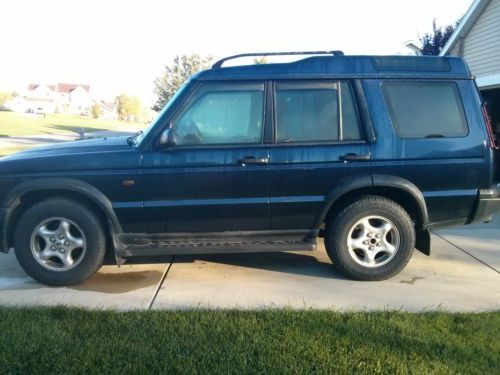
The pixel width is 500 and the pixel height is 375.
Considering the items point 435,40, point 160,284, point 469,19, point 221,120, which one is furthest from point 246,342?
point 435,40

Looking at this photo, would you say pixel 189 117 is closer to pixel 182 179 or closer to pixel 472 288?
pixel 182 179

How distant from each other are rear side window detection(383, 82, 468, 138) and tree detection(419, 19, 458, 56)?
45.8ft

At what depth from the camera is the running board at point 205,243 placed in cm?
Answer: 441

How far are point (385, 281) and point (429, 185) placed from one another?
39.8 inches

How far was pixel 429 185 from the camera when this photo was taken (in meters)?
4.45

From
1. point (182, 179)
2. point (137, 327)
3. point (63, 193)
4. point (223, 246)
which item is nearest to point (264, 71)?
point (182, 179)

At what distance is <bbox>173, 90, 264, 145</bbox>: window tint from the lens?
4.38 metres

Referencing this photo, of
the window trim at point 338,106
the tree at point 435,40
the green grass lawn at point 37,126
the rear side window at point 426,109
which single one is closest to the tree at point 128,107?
the green grass lawn at point 37,126

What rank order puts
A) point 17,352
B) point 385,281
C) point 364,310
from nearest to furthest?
1. point 17,352
2. point 364,310
3. point 385,281

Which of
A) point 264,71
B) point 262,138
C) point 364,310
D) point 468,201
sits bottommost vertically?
point 364,310

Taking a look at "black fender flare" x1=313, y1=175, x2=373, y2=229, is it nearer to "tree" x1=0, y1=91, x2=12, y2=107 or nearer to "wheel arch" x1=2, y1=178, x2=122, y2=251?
"wheel arch" x1=2, y1=178, x2=122, y2=251

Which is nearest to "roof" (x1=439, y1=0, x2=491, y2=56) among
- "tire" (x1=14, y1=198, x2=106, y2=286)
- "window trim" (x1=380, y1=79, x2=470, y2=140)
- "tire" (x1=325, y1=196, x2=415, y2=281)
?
"window trim" (x1=380, y1=79, x2=470, y2=140)

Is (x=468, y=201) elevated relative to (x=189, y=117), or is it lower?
lower

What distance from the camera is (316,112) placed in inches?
175
